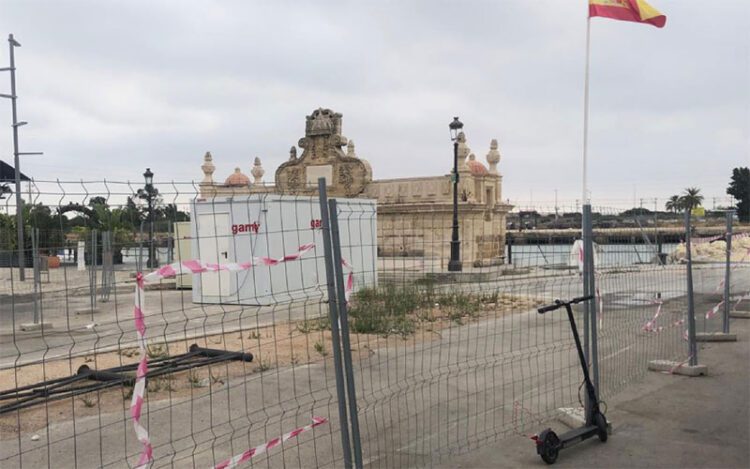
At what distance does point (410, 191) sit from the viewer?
3116 centimetres

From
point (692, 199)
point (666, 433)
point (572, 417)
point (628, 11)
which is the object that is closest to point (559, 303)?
point (572, 417)

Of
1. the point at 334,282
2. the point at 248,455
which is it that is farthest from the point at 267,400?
the point at 334,282

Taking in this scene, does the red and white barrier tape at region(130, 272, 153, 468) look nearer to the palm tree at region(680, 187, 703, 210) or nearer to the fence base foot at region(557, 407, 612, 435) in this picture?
the fence base foot at region(557, 407, 612, 435)

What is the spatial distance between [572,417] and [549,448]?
108 cm

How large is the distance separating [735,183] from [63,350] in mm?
84445

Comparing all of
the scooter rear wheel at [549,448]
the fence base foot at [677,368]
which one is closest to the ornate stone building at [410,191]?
the fence base foot at [677,368]

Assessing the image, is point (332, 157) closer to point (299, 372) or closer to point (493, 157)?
point (493, 157)

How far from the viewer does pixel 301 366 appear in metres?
8.41

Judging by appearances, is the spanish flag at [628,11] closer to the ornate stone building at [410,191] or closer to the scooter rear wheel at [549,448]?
the scooter rear wheel at [549,448]

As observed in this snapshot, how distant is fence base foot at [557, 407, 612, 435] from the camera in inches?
216

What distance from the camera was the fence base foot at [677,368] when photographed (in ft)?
24.5

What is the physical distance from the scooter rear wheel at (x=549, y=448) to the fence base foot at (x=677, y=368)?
362 centimetres

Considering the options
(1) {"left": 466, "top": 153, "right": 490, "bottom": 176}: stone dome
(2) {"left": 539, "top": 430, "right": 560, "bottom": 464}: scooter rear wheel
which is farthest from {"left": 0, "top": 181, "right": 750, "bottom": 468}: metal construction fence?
(1) {"left": 466, "top": 153, "right": 490, "bottom": 176}: stone dome

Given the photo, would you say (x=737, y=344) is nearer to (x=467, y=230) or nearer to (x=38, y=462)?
(x=38, y=462)
